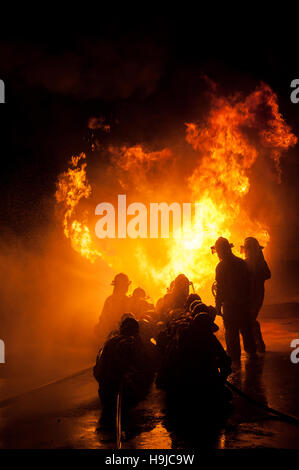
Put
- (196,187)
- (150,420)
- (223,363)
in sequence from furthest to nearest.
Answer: (196,187) → (223,363) → (150,420)

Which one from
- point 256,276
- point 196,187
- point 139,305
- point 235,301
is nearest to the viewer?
point 235,301

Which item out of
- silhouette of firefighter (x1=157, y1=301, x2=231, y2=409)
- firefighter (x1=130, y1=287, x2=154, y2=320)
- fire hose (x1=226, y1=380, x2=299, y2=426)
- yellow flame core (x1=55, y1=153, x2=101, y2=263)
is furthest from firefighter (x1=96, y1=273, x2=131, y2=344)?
yellow flame core (x1=55, y1=153, x2=101, y2=263)

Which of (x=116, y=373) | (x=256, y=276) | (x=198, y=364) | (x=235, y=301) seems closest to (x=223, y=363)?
(x=198, y=364)

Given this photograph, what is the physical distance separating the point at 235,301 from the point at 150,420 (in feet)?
12.5

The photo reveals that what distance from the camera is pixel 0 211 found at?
53.8ft

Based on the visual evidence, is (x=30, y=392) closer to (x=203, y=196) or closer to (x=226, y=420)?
(x=226, y=420)

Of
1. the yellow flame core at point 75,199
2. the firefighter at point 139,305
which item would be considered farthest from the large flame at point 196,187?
the firefighter at point 139,305

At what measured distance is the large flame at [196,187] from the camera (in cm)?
1525

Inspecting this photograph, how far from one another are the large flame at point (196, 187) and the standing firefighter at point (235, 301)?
6.42 m

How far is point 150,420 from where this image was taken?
4.87 m

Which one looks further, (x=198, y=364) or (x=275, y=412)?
(x=198, y=364)

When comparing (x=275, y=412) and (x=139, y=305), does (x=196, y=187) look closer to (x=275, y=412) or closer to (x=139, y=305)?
(x=139, y=305)

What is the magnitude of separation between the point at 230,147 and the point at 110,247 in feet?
21.7

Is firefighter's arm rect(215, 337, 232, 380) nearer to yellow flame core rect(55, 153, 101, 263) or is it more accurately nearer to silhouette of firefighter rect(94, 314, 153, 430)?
silhouette of firefighter rect(94, 314, 153, 430)
